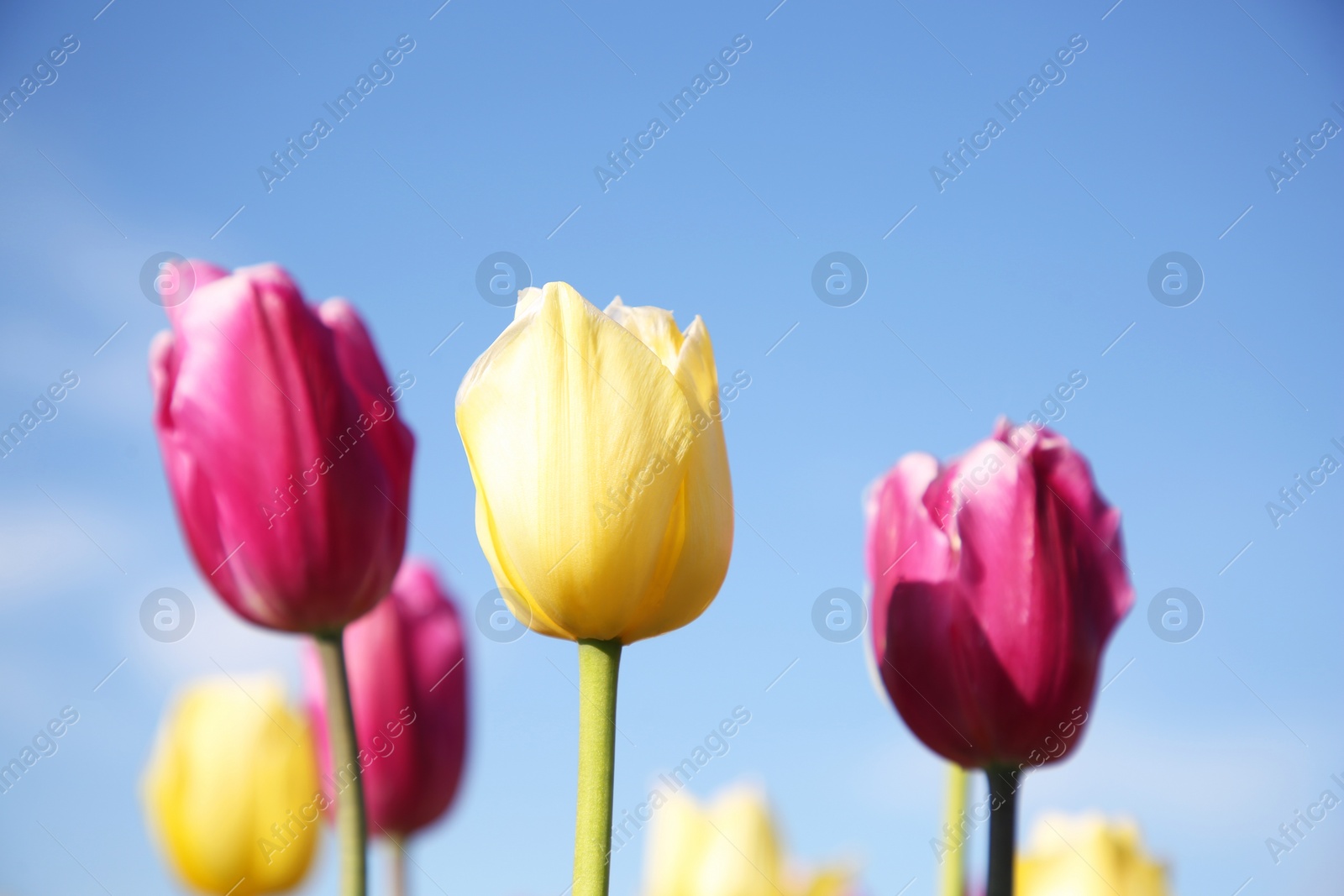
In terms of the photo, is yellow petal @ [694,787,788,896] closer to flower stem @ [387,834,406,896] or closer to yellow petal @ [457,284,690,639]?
flower stem @ [387,834,406,896]

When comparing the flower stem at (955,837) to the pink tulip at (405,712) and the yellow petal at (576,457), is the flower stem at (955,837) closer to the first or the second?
the yellow petal at (576,457)

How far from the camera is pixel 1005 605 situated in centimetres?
78

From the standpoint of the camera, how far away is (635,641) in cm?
72

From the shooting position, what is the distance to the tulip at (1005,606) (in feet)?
2.52

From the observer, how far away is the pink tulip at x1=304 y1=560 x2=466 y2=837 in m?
1.01

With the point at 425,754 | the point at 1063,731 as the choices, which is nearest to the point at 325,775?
the point at 425,754

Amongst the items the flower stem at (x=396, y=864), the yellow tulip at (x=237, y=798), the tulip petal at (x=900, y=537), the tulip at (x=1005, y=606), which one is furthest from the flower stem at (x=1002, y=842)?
the yellow tulip at (x=237, y=798)

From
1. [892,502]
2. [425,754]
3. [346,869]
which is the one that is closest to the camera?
[346,869]

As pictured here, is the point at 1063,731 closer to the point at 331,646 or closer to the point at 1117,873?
the point at 1117,873

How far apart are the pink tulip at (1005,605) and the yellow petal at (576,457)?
8.1 inches

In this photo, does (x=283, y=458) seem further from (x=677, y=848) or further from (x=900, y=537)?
(x=677, y=848)

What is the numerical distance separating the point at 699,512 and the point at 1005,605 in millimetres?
233

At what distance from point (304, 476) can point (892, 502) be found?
45cm

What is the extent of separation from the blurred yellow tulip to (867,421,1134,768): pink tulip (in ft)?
0.88
